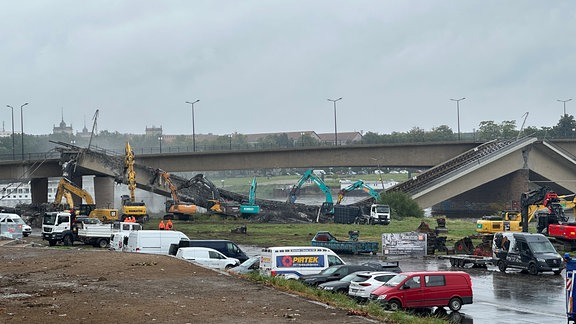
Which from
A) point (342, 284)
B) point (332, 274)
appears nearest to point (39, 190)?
point (332, 274)

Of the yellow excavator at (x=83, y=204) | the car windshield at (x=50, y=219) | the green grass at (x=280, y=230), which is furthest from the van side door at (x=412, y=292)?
the yellow excavator at (x=83, y=204)

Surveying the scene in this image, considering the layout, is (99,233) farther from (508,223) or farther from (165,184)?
(165,184)

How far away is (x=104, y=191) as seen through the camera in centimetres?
10588

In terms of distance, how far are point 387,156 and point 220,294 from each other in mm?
85358

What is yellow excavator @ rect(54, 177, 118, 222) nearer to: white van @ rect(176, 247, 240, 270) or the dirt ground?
white van @ rect(176, 247, 240, 270)

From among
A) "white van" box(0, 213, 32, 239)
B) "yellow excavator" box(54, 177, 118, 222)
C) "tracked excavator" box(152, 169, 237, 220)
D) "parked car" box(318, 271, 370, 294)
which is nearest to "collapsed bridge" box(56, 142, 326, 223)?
"tracked excavator" box(152, 169, 237, 220)

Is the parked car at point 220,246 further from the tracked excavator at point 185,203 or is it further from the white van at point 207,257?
the tracked excavator at point 185,203

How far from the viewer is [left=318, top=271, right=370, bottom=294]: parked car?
33781mm

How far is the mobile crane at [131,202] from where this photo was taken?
289 feet

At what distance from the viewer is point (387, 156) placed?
11288 centimetres

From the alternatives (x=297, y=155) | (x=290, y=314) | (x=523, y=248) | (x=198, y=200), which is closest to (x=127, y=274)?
(x=290, y=314)

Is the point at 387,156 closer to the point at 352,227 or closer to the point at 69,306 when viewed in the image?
the point at 352,227

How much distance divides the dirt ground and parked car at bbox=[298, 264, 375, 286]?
3.29 meters

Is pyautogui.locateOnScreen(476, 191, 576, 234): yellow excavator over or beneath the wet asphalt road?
over
